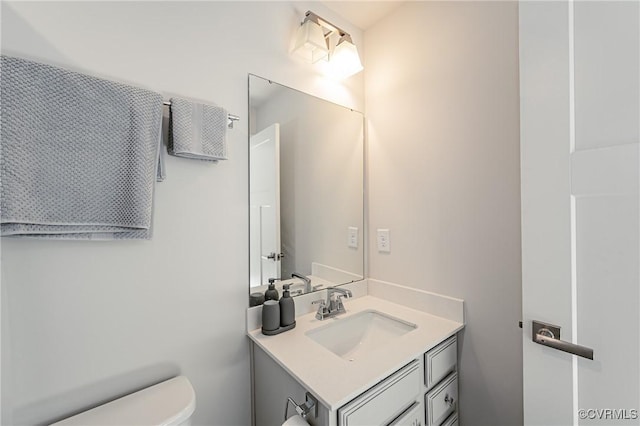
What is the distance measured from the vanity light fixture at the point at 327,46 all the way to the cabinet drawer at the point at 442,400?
5.24 feet

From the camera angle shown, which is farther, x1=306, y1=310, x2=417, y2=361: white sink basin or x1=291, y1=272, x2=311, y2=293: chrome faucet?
x1=291, y1=272, x2=311, y2=293: chrome faucet

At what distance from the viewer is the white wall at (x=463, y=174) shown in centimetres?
111

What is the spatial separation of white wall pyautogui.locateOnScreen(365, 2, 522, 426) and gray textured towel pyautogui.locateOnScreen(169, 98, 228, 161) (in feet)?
3.03

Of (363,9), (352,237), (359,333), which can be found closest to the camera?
(359,333)

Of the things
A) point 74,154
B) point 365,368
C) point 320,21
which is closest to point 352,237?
point 365,368

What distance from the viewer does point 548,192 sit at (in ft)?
2.54

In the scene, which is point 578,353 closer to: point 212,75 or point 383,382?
point 383,382

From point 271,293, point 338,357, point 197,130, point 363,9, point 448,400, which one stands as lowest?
point 448,400

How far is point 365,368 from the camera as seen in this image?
914 mm

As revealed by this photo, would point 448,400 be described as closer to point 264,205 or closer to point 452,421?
point 452,421

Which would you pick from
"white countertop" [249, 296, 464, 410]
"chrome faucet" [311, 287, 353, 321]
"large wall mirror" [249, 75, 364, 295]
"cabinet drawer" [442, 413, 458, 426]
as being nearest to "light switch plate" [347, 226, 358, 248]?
"large wall mirror" [249, 75, 364, 295]

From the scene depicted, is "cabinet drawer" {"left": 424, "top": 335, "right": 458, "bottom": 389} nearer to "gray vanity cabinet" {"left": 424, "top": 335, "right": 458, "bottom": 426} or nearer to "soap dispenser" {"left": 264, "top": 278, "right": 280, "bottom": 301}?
"gray vanity cabinet" {"left": 424, "top": 335, "right": 458, "bottom": 426}

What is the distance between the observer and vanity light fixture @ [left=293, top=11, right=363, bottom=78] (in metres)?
1.30

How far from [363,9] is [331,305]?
1629 millimetres
